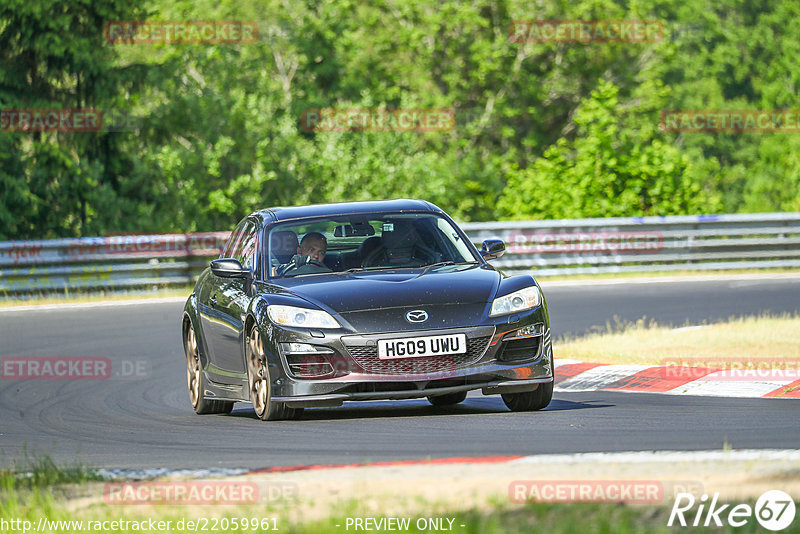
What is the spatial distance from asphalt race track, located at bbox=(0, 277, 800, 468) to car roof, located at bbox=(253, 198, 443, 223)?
1.42m

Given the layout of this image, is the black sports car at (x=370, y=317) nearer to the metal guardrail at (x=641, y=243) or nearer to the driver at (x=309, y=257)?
the driver at (x=309, y=257)

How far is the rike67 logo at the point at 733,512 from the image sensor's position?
468 centimetres

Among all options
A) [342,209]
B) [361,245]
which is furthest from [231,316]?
[342,209]

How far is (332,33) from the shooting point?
149 ft

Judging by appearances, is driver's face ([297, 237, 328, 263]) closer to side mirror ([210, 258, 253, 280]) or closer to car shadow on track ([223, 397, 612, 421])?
side mirror ([210, 258, 253, 280])

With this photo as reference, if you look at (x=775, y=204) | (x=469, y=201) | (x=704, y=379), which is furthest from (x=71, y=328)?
(x=775, y=204)

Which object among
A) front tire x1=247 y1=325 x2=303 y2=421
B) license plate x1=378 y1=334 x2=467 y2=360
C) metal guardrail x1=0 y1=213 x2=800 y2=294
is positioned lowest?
metal guardrail x1=0 y1=213 x2=800 y2=294

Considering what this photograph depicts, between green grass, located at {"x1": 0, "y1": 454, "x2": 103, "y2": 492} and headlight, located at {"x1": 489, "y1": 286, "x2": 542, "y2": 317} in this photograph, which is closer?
green grass, located at {"x1": 0, "y1": 454, "x2": 103, "y2": 492}

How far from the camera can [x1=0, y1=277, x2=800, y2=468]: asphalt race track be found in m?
7.29

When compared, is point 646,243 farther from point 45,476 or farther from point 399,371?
point 45,476

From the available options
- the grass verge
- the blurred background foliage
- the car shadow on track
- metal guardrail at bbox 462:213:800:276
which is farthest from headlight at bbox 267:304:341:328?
the blurred background foliage

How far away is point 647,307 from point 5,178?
13746 millimetres

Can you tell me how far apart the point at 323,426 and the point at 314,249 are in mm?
1614

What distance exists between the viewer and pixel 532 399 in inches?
369
